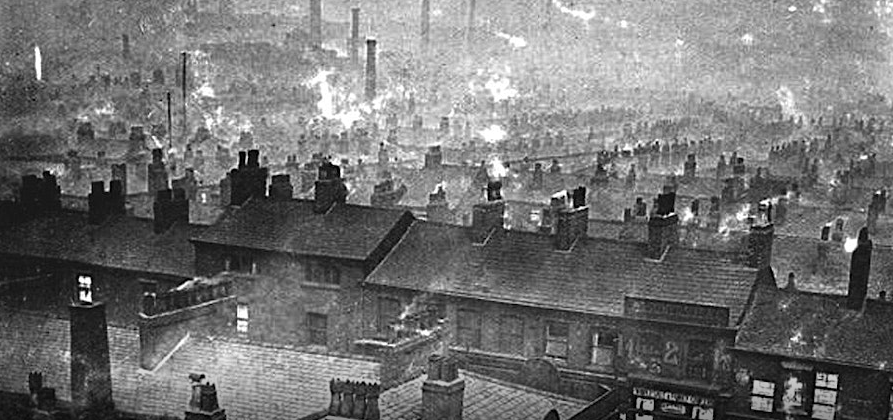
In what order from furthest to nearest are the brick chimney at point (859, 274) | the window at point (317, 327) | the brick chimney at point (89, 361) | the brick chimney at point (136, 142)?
the brick chimney at point (136, 142) < the window at point (317, 327) < the brick chimney at point (859, 274) < the brick chimney at point (89, 361)

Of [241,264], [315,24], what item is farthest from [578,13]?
[241,264]

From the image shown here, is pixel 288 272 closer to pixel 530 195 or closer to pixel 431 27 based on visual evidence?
pixel 530 195

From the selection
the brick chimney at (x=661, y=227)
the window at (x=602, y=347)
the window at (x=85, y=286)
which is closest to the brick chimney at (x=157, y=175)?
the window at (x=85, y=286)

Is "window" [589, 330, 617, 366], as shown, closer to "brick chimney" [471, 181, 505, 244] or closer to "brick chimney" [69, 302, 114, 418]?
"brick chimney" [471, 181, 505, 244]

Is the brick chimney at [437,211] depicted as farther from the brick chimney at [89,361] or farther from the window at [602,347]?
the brick chimney at [89,361]

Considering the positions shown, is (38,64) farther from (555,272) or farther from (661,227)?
(661,227)

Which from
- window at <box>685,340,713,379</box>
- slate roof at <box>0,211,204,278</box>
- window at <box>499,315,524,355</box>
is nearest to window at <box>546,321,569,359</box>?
window at <box>499,315,524,355</box>

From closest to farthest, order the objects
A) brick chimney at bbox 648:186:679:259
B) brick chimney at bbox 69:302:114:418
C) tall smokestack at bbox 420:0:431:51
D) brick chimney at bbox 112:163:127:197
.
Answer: brick chimney at bbox 69:302:114:418
brick chimney at bbox 648:186:679:259
brick chimney at bbox 112:163:127:197
tall smokestack at bbox 420:0:431:51
